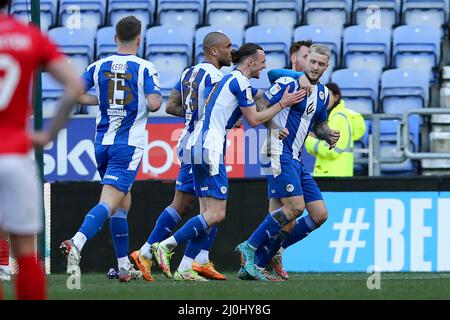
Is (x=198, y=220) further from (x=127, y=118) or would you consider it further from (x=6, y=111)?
(x=6, y=111)

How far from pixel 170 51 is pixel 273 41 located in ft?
4.53

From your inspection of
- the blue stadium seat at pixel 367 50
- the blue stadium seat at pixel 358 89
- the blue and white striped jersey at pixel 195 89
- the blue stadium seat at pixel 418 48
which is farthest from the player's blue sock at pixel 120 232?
Result: the blue stadium seat at pixel 418 48

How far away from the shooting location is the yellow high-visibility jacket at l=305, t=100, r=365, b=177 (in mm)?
13500

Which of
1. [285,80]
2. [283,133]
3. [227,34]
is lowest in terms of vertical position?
[283,133]

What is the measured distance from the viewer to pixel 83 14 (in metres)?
17.6

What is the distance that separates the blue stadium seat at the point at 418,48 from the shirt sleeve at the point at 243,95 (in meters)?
5.90

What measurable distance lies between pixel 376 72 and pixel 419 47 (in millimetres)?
734

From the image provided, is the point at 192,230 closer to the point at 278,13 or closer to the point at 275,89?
the point at 275,89

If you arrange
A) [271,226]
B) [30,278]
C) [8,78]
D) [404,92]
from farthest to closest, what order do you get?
[404,92] < [271,226] < [30,278] < [8,78]

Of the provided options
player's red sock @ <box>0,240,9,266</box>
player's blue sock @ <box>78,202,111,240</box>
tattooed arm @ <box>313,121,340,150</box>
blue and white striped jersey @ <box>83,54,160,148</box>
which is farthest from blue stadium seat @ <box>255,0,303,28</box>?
player's blue sock @ <box>78,202,111,240</box>

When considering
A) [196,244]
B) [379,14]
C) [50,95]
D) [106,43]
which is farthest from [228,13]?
[196,244]

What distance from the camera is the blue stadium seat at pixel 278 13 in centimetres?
1716
